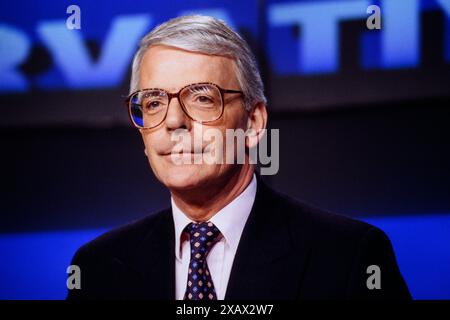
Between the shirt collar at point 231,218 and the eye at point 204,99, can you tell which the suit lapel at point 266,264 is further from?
the eye at point 204,99

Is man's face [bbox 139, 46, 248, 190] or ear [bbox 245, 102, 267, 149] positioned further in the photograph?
ear [bbox 245, 102, 267, 149]

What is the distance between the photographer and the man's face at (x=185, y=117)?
6.14 ft

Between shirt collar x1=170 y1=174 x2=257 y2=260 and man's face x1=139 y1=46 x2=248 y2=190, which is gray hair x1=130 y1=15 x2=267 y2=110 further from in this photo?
shirt collar x1=170 y1=174 x2=257 y2=260

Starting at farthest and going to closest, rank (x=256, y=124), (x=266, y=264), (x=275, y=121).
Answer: (x=275, y=121), (x=256, y=124), (x=266, y=264)

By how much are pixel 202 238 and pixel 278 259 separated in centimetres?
22

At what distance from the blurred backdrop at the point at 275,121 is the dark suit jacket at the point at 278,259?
0.48ft

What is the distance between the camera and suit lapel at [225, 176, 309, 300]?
1.86 meters

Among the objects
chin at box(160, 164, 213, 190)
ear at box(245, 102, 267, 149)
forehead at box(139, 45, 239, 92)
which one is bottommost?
chin at box(160, 164, 213, 190)

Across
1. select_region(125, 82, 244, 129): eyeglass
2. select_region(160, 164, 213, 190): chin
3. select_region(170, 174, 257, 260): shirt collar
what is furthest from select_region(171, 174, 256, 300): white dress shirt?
select_region(125, 82, 244, 129): eyeglass

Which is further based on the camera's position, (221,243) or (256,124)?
(256,124)

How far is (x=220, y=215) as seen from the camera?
75.4 inches

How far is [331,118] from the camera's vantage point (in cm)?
216

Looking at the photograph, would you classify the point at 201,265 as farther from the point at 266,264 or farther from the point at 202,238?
the point at 266,264

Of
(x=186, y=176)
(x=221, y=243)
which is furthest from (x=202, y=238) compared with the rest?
(x=186, y=176)
